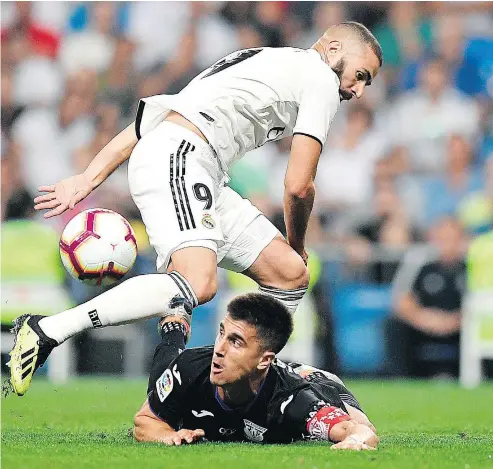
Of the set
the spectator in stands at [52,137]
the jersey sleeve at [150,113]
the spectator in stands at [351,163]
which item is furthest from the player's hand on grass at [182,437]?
the spectator in stands at [52,137]

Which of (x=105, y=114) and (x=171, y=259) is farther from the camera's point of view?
(x=105, y=114)

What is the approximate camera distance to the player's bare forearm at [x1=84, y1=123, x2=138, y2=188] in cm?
657

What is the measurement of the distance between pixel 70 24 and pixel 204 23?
180 centimetres

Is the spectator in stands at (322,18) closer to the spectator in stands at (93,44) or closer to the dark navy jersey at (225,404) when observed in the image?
the spectator in stands at (93,44)

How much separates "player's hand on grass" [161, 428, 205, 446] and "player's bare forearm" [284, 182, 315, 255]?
4.50 feet

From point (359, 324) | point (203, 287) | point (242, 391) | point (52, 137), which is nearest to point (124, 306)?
point (203, 287)

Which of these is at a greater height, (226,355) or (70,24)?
(70,24)

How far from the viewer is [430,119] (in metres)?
13.8

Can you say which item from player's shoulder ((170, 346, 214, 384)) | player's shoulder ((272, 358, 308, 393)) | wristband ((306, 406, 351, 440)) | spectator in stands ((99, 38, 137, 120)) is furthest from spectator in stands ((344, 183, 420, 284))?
wristband ((306, 406, 351, 440))

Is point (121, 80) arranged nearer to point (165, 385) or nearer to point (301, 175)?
point (301, 175)

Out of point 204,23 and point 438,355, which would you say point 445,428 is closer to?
point 438,355

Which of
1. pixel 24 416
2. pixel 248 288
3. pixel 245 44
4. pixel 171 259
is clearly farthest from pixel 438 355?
pixel 171 259

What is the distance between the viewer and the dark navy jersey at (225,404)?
560 cm

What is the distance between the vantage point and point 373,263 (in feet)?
40.3
